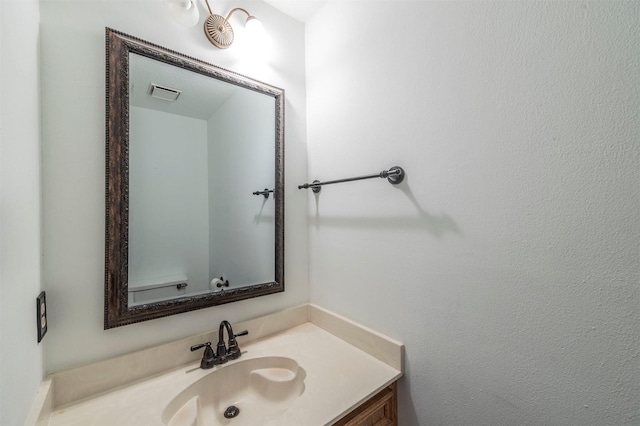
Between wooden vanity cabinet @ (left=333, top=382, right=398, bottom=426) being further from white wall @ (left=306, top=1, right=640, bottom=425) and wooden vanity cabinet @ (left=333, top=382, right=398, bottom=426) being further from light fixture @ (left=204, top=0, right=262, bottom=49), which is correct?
light fixture @ (left=204, top=0, right=262, bottom=49)

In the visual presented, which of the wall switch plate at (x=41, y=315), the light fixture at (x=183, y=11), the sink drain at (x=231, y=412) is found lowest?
the sink drain at (x=231, y=412)

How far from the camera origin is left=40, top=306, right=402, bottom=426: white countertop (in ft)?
2.35

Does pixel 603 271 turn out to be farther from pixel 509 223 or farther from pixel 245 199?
pixel 245 199

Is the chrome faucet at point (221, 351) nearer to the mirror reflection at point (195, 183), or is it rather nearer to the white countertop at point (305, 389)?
the white countertop at point (305, 389)

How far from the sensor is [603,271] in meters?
0.53

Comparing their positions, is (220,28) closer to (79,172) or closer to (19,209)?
(79,172)

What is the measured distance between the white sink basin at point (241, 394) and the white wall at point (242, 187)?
338 mm

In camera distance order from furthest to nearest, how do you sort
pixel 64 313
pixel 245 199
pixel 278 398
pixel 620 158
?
pixel 245 199 < pixel 278 398 < pixel 64 313 < pixel 620 158

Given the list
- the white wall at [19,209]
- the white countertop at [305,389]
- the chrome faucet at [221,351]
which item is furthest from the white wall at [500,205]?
the white wall at [19,209]

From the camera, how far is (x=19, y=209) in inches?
22.8

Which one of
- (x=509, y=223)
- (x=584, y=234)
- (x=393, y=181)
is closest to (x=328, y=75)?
(x=393, y=181)

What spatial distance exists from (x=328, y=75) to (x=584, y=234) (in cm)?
112

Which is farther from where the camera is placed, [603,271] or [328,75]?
[328,75]

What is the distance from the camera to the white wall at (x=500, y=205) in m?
0.52
